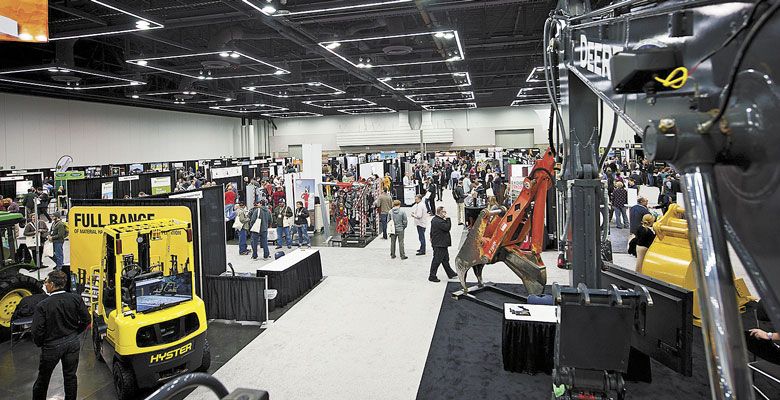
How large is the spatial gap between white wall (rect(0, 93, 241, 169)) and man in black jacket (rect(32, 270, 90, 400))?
71.8 ft

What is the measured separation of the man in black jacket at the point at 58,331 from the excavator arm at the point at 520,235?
590cm

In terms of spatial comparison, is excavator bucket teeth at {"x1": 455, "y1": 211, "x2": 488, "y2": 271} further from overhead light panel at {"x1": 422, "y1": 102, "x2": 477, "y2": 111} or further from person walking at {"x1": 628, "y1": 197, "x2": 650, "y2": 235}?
overhead light panel at {"x1": 422, "y1": 102, "x2": 477, "y2": 111}

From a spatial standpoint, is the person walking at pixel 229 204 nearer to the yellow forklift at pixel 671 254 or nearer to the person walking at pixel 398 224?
the person walking at pixel 398 224

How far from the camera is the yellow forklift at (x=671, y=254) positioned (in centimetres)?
729

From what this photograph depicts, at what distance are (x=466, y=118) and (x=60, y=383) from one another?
111 ft

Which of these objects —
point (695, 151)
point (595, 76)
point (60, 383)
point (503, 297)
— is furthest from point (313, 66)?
point (695, 151)

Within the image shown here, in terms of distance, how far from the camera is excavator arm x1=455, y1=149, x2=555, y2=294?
7.26 metres

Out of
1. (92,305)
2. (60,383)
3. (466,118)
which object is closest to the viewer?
(60,383)

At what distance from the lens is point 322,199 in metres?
14.9

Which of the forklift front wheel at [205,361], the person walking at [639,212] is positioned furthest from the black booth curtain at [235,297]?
the person walking at [639,212]

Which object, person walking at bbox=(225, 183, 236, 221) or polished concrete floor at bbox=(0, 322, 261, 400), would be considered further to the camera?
person walking at bbox=(225, 183, 236, 221)

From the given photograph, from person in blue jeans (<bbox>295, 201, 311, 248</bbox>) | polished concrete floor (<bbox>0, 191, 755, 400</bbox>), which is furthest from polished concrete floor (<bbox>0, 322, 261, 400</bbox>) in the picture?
person in blue jeans (<bbox>295, 201, 311, 248</bbox>)

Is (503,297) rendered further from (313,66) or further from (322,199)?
(313,66)

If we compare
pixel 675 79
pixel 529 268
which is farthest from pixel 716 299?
pixel 529 268
